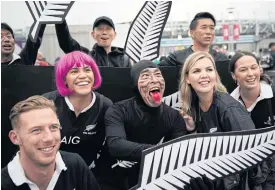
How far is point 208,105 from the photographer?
234 centimetres

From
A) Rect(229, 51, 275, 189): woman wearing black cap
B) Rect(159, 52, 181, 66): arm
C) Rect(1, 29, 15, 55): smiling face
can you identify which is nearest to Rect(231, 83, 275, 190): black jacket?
Rect(229, 51, 275, 189): woman wearing black cap

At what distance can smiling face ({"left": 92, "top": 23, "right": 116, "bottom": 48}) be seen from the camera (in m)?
3.37

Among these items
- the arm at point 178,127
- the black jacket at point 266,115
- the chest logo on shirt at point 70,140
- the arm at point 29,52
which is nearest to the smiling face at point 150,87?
the arm at point 178,127

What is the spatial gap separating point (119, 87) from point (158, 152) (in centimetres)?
104

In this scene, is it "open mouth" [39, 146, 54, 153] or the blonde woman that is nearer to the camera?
"open mouth" [39, 146, 54, 153]

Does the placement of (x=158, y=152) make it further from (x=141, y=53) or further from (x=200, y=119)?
(x=141, y=53)

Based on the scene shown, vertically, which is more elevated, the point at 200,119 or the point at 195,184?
the point at 200,119

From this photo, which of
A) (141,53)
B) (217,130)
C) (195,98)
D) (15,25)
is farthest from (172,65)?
(15,25)

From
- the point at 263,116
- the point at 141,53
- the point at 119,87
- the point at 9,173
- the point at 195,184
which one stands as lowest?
the point at 195,184

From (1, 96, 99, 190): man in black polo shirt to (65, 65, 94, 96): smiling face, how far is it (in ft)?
1.43

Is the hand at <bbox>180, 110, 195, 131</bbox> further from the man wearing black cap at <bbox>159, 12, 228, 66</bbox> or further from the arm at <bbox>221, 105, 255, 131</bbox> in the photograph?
the man wearing black cap at <bbox>159, 12, 228, 66</bbox>

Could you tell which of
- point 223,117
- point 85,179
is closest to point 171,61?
point 223,117

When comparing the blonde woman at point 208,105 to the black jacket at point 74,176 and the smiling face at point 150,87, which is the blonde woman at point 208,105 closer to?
the smiling face at point 150,87

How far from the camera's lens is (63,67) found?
231 cm
